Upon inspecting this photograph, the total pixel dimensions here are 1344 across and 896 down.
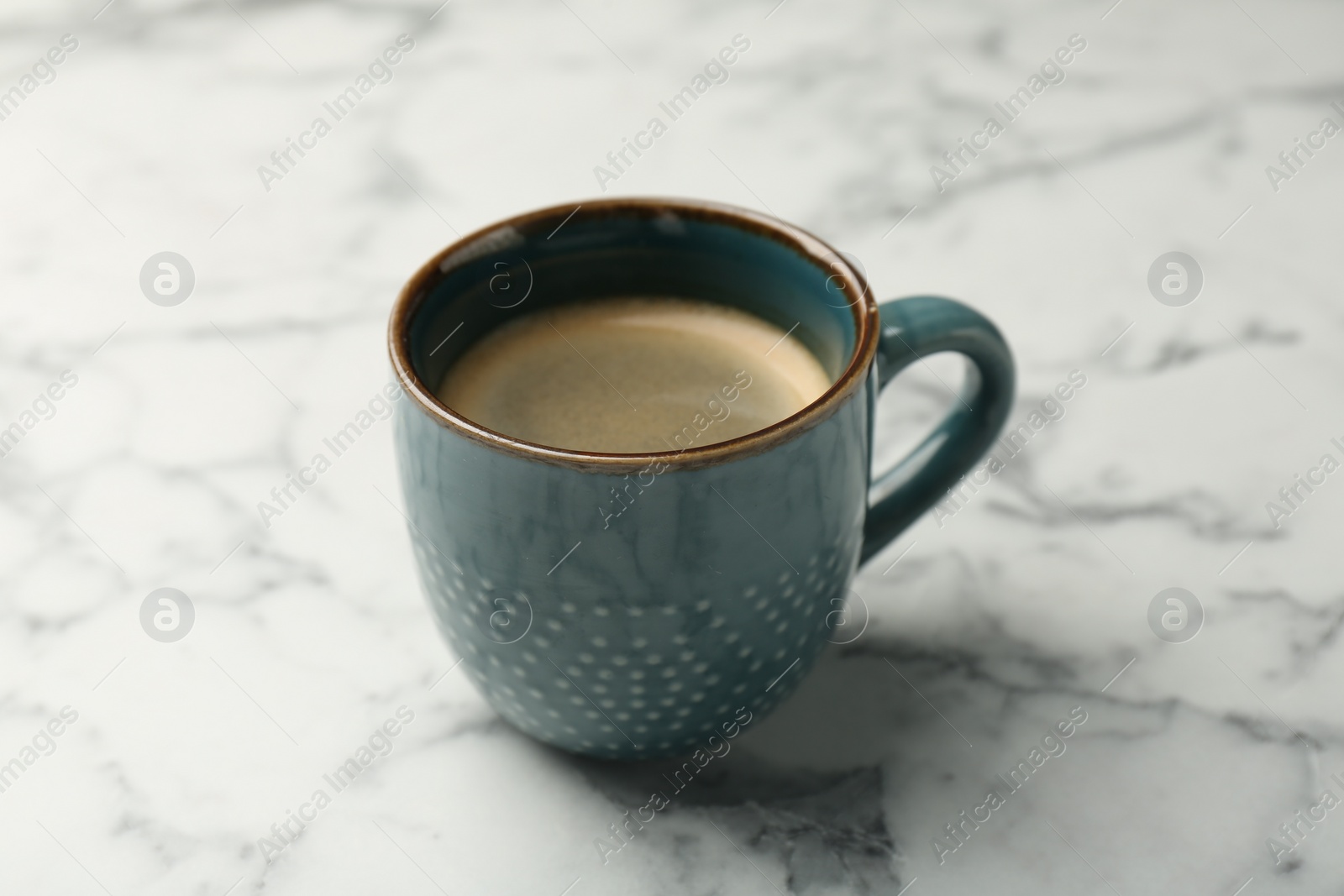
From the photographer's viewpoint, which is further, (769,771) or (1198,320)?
(1198,320)

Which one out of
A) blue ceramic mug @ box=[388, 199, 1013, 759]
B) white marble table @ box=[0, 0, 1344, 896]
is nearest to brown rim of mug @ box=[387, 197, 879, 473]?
blue ceramic mug @ box=[388, 199, 1013, 759]

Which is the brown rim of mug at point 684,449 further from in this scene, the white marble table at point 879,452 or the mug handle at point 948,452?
the white marble table at point 879,452

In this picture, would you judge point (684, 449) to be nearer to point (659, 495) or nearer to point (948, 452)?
point (659, 495)

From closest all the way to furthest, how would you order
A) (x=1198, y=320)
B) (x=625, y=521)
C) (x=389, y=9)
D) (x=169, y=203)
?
(x=625, y=521) < (x=1198, y=320) < (x=169, y=203) < (x=389, y=9)

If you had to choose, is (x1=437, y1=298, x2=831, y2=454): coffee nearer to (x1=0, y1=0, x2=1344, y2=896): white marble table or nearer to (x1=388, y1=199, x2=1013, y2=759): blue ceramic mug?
(x1=388, y1=199, x2=1013, y2=759): blue ceramic mug

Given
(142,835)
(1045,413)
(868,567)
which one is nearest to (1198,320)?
(1045,413)

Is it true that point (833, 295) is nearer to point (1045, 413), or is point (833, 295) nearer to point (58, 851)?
point (1045, 413)
